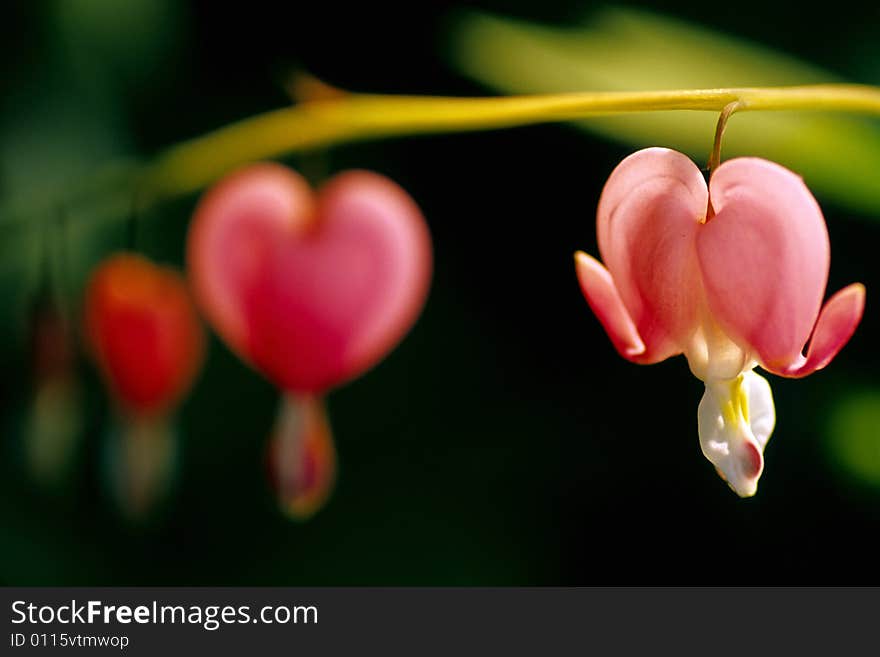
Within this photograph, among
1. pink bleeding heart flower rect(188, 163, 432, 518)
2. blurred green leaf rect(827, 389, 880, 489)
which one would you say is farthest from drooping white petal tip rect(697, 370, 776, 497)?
blurred green leaf rect(827, 389, 880, 489)

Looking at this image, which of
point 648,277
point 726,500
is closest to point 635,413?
point 726,500

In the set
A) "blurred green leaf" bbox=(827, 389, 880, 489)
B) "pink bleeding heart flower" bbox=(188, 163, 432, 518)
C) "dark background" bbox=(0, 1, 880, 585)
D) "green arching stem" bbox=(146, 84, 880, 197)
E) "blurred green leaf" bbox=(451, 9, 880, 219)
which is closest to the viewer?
"green arching stem" bbox=(146, 84, 880, 197)

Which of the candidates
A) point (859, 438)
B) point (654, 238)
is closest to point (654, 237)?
point (654, 238)

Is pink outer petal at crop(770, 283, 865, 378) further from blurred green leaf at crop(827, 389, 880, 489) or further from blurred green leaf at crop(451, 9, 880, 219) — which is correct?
blurred green leaf at crop(827, 389, 880, 489)

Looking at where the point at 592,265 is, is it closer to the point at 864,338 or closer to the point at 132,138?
the point at 864,338

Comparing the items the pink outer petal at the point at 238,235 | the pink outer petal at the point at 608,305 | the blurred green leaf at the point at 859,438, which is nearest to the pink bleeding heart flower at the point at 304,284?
the pink outer petal at the point at 238,235

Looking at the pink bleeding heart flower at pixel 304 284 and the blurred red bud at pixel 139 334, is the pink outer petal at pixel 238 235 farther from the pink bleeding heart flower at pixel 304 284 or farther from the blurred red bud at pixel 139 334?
the blurred red bud at pixel 139 334

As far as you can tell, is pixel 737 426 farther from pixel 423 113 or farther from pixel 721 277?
pixel 423 113
